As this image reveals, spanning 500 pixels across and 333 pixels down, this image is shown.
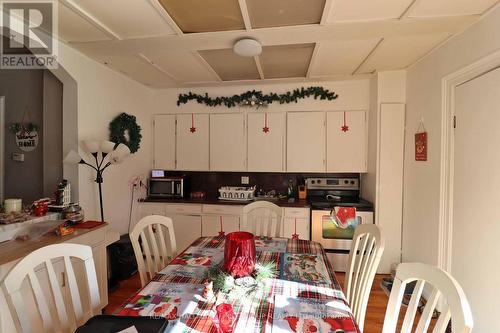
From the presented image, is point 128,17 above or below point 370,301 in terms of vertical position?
above

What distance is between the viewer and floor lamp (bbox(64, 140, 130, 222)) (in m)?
2.41

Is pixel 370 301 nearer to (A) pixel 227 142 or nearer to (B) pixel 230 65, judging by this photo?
(A) pixel 227 142

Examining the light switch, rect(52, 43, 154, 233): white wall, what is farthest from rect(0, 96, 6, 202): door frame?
rect(52, 43, 154, 233): white wall

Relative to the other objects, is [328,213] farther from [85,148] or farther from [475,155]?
[85,148]

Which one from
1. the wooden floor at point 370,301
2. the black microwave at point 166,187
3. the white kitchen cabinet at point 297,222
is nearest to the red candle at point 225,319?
the wooden floor at point 370,301

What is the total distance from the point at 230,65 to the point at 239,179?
166cm

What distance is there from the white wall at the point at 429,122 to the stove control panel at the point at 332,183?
69 cm

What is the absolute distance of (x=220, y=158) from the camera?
362 cm

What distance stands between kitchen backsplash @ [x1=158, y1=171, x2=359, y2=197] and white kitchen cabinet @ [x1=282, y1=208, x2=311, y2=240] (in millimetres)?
582

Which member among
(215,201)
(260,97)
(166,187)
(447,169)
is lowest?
(215,201)

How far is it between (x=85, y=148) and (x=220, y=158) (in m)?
1.65

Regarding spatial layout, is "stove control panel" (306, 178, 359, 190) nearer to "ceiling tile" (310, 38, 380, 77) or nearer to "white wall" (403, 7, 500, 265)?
"white wall" (403, 7, 500, 265)

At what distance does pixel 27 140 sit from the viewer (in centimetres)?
269

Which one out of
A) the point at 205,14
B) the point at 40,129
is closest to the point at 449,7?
the point at 205,14
